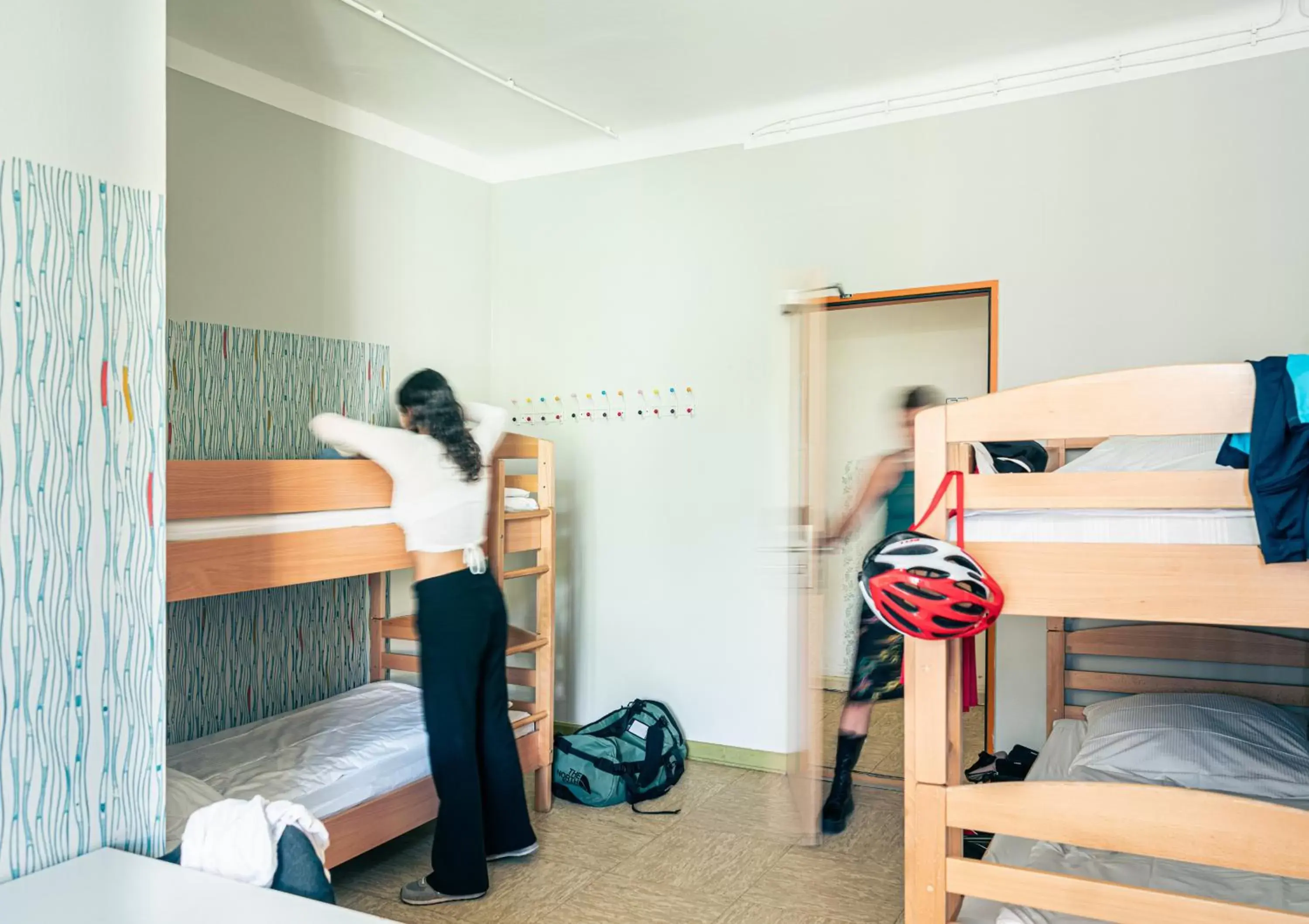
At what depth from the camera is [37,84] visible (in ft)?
4.95

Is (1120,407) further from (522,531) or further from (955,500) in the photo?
(522,531)

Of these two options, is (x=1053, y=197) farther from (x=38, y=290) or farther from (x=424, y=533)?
(x=38, y=290)

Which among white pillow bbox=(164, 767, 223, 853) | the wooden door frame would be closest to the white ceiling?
the wooden door frame

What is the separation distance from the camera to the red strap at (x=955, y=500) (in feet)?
5.72

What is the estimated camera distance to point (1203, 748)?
2.51 meters

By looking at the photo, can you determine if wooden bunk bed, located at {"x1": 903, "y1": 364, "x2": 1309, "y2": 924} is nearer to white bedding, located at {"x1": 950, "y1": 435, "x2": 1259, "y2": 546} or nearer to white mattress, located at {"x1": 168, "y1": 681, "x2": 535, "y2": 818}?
white bedding, located at {"x1": 950, "y1": 435, "x2": 1259, "y2": 546}

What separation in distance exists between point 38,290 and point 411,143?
282 cm

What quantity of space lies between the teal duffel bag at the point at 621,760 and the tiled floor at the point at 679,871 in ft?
0.21

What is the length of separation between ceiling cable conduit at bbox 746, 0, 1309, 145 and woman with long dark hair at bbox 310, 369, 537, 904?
197cm

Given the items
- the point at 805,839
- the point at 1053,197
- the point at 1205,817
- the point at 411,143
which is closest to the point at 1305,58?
the point at 1053,197

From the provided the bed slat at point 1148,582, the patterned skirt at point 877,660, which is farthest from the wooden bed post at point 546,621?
the bed slat at point 1148,582

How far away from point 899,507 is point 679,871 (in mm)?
1469

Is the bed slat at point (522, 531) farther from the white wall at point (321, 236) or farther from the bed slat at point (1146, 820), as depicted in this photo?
the bed slat at point (1146, 820)

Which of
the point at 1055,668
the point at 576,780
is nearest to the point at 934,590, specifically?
the point at 1055,668
